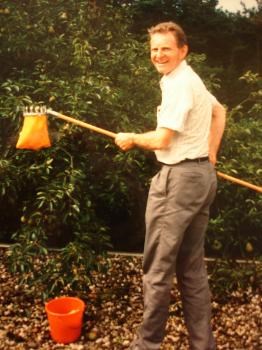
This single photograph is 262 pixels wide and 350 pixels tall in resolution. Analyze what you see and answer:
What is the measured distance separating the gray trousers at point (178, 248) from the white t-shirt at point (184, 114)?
0.27 ft

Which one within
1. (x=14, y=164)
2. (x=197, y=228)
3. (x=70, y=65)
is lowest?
(x=197, y=228)

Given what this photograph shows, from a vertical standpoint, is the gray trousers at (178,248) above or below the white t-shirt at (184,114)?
below

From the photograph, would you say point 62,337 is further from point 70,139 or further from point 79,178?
point 70,139

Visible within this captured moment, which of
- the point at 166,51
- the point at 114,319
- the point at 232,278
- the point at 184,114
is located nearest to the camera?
the point at 184,114

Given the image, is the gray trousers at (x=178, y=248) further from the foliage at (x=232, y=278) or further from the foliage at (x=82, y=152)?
the foliage at (x=232, y=278)

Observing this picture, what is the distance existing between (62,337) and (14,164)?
1.41 m

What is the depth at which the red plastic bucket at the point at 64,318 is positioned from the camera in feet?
12.3

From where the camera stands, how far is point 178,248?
3.18 metres

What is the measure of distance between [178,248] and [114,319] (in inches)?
51.5

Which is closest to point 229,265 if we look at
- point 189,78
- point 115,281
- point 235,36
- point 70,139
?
point 115,281

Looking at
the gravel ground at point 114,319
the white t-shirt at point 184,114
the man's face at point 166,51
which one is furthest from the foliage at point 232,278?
the man's face at point 166,51

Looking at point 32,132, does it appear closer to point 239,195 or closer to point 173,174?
point 173,174

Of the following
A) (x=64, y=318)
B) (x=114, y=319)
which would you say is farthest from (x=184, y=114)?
(x=114, y=319)

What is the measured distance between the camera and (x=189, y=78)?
3027 millimetres
